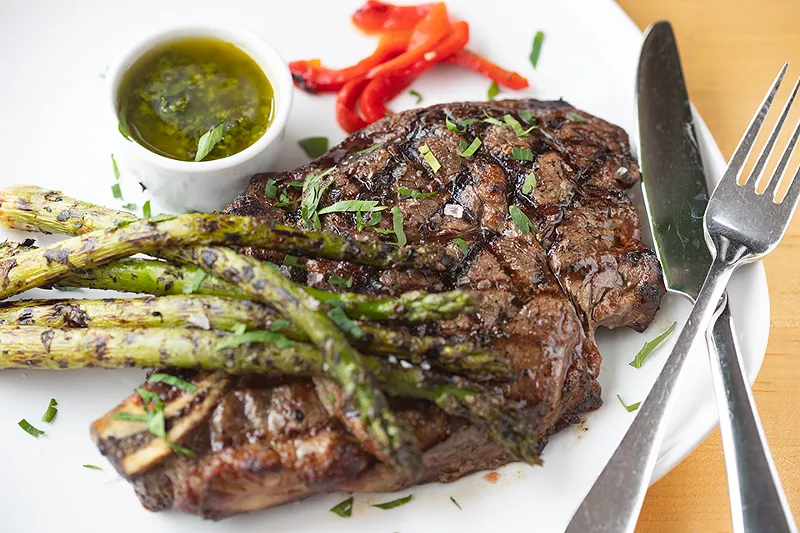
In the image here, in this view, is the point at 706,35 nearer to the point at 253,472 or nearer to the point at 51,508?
the point at 253,472

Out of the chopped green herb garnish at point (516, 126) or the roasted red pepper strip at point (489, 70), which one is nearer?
the chopped green herb garnish at point (516, 126)

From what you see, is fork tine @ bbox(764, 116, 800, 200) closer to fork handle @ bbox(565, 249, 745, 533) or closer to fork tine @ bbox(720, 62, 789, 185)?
fork tine @ bbox(720, 62, 789, 185)

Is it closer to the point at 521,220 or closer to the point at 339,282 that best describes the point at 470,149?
the point at 521,220

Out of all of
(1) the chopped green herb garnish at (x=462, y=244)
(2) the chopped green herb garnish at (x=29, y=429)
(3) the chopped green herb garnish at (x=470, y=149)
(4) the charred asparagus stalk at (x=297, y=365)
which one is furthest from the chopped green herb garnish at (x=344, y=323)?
(2) the chopped green herb garnish at (x=29, y=429)

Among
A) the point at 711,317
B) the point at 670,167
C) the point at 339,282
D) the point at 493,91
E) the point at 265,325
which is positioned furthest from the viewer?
the point at 493,91

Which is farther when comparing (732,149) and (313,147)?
(732,149)

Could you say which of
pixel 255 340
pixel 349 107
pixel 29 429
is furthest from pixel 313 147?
pixel 29 429

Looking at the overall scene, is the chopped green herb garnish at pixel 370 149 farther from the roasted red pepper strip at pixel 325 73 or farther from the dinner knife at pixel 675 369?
the dinner knife at pixel 675 369
